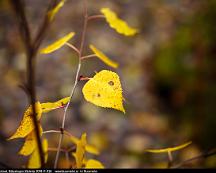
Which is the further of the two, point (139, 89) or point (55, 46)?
point (139, 89)

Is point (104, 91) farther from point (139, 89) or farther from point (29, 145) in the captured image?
point (139, 89)

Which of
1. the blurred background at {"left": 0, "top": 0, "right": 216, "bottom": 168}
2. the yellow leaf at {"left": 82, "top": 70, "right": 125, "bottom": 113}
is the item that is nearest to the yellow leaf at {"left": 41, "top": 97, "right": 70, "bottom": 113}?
the yellow leaf at {"left": 82, "top": 70, "right": 125, "bottom": 113}

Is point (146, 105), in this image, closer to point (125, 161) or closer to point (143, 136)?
point (143, 136)

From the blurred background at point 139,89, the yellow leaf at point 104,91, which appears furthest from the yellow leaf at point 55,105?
the blurred background at point 139,89

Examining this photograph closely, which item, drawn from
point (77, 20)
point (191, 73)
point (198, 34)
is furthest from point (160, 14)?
point (191, 73)

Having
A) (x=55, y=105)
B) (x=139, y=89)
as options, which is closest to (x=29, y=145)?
(x=55, y=105)

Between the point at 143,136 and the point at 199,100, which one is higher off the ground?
the point at 199,100

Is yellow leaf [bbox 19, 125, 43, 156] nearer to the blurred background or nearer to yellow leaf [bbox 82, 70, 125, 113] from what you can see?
yellow leaf [bbox 82, 70, 125, 113]
